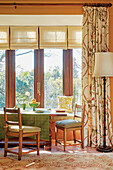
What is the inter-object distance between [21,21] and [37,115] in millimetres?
2346

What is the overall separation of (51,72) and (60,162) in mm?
2884

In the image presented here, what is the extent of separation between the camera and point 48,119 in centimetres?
466

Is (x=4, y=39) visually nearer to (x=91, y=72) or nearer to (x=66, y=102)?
(x=66, y=102)

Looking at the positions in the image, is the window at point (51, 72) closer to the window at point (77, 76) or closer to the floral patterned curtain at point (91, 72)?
the window at point (77, 76)

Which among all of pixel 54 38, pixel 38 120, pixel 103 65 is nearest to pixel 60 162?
pixel 38 120

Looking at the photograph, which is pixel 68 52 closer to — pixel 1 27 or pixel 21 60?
pixel 21 60

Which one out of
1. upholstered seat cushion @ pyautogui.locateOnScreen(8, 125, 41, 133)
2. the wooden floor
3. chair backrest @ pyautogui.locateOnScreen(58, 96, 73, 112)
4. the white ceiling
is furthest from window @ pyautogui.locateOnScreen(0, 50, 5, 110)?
upholstered seat cushion @ pyautogui.locateOnScreen(8, 125, 41, 133)

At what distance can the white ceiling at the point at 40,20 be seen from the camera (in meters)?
5.35

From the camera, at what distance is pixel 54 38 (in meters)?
6.25

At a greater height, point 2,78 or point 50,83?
point 2,78

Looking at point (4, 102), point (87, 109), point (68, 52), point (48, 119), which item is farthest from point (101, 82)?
point (4, 102)

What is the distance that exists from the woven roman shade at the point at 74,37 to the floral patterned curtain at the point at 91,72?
116 cm

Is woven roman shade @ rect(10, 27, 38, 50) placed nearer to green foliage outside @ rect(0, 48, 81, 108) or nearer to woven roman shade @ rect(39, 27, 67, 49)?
woven roman shade @ rect(39, 27, 67, 49)

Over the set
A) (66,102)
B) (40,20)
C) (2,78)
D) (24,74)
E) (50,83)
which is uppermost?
(40,20)
